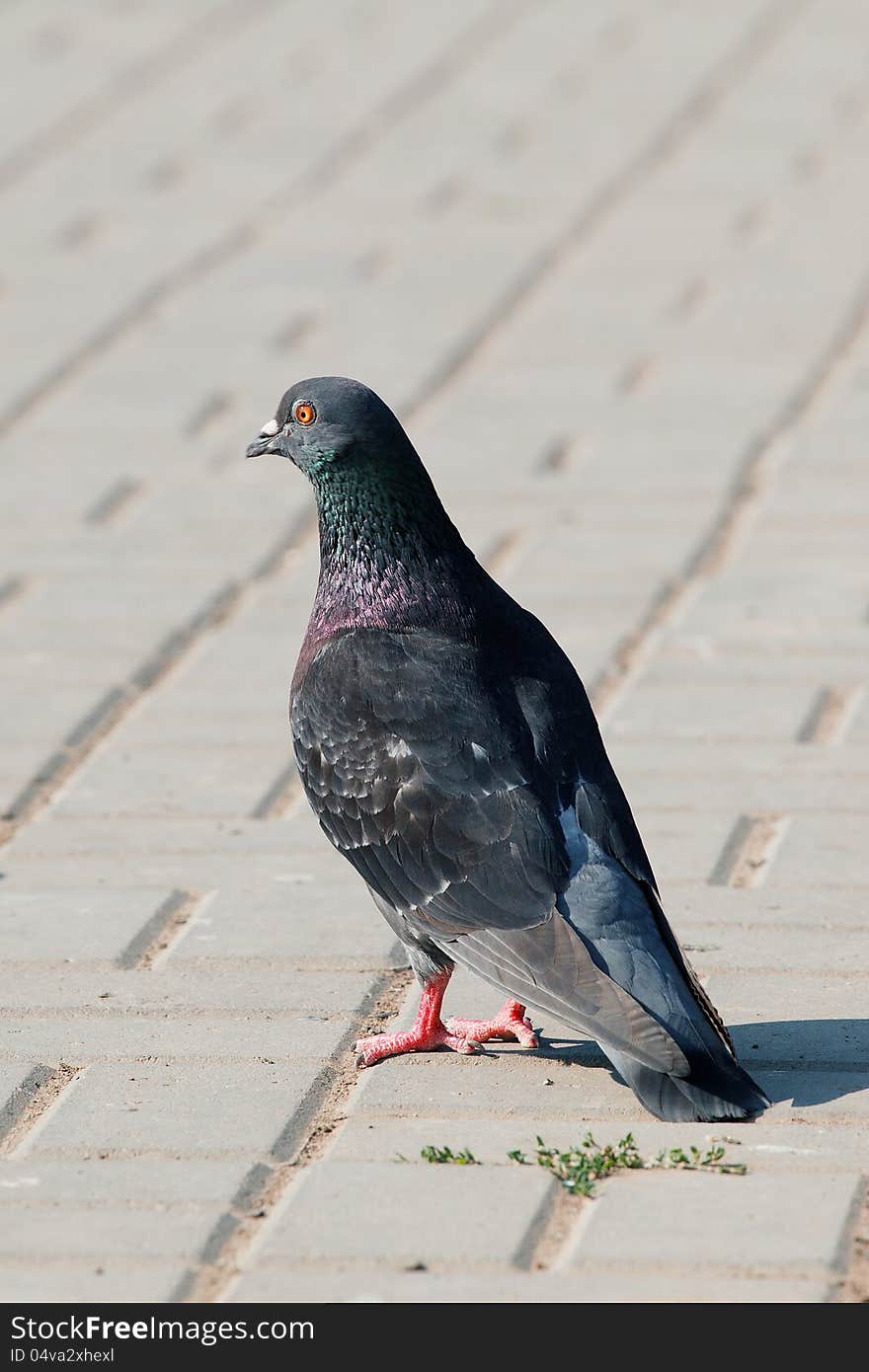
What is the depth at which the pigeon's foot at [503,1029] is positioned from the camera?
4.23 m

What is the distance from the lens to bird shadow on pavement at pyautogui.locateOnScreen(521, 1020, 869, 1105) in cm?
395

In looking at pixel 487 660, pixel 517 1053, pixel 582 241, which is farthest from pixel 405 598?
pixel 582 241

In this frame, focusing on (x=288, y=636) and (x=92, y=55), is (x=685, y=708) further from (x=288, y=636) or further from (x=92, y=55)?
(x=92, y=55)

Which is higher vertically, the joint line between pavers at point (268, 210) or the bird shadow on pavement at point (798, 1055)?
the joint line between pavers at point (268, 210)

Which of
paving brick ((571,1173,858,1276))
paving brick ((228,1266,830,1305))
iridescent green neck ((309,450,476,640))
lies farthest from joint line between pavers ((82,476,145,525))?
paving brick ((228,1266,830,1305))

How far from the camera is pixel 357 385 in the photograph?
448cm

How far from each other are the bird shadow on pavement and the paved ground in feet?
0.05

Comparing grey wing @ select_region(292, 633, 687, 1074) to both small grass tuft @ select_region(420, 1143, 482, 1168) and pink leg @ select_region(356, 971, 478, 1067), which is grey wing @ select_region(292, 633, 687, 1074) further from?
small grass tuft @ select_region(420, 1143, 482, 1168)

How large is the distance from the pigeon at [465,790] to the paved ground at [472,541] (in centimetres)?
19

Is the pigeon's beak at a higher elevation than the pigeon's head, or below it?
higher

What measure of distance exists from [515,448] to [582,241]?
2.96m

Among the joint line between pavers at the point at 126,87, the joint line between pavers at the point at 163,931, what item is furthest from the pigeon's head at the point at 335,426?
the joint line between pavers at the point at 126,87

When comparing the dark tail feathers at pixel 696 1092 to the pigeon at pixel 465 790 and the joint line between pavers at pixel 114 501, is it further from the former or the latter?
the joint line between pavers at pixel 114 501

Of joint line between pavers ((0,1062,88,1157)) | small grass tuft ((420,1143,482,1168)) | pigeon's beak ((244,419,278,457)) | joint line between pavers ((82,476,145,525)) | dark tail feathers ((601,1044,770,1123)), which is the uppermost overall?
joint line between pavers ((82,476,145,525))
